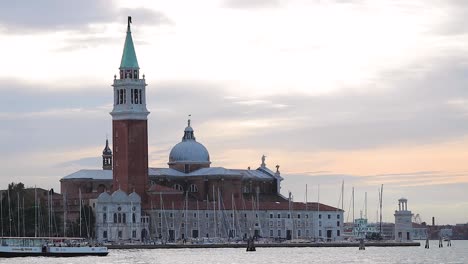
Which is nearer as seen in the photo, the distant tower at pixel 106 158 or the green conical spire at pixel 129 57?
the green conical spire at pixel 129 57

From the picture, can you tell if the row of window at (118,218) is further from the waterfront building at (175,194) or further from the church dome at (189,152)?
the church dome at (189,152)

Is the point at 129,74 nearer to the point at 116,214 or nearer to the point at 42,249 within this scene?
the point at 116,214

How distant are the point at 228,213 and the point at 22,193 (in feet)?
85.1

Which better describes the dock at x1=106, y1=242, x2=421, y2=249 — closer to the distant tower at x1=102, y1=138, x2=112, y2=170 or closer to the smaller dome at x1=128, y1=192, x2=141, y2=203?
the smaller dome at x1=128, y1=192, x2=141, y2=203

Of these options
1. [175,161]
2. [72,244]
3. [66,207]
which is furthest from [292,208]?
[72,244]

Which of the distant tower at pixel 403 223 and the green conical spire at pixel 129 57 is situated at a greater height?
the green conical spire at pixel 129 57

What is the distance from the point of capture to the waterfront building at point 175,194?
168m

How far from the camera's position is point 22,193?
16212cm

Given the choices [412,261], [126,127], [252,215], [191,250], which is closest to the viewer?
[412,261]

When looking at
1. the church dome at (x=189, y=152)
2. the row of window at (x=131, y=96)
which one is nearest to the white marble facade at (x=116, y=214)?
the row of window at (x=131, y=96)

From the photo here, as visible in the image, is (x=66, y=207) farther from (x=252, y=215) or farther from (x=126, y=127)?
(x=252, y=215)

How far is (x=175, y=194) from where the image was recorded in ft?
582

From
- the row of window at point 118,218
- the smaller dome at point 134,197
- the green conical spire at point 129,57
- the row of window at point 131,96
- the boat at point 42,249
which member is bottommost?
the boat at point 42,249

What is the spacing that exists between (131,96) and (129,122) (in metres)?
2.82
